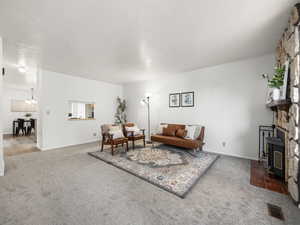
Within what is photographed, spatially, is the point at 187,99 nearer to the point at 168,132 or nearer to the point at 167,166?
the point at 168,132

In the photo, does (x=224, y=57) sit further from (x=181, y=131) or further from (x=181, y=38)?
(x=181, y=131)

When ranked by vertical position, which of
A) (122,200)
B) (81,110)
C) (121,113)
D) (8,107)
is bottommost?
(122,200)

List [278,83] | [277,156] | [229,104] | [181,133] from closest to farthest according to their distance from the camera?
[278,83], [277,156], [229,104], [181,133]

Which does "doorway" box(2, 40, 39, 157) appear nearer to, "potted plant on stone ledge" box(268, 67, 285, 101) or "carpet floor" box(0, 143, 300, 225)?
"carpet floor" box(0, 143, 300, 225)

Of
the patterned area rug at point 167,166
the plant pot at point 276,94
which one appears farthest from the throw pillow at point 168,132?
the plant pot at point 276,94

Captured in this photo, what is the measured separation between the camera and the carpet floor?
1448 millimetres

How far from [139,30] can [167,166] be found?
272cm

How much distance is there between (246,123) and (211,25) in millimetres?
2662

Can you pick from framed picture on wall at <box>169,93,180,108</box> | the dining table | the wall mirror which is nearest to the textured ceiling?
framed picture on wall at <box>169,93,180,108</box>

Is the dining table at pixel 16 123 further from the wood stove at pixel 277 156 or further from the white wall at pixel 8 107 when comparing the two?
the wood stove at pixel 277 156

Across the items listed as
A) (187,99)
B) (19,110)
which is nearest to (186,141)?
(187,99)

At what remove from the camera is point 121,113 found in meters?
6.41

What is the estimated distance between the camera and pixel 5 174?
8.11 feet

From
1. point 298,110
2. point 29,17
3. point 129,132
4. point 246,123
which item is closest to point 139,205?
point 298,110
